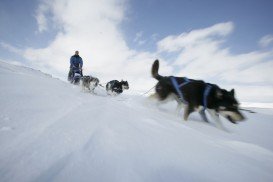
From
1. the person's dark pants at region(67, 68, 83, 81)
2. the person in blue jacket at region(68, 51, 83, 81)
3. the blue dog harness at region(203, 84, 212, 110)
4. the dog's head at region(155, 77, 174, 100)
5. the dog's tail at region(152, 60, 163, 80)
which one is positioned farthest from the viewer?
the person's dark pants at region(67, 68, 83, 81)

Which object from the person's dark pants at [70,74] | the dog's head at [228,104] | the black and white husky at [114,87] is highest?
the person's dark pants at [70,74]

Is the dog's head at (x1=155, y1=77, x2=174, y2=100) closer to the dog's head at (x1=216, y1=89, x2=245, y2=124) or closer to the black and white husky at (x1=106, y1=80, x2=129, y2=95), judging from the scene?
the dog's head at (x1=216, y1=89, x2=245, y2=124)

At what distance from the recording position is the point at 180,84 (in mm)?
5434

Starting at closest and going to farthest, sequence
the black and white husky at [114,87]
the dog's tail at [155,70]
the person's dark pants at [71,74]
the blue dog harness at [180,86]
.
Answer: the blue dog harness at [180,86]
the dog's tail at [155,70]
the black and white husky at [114,87]
the person's dark pants at [71,74]

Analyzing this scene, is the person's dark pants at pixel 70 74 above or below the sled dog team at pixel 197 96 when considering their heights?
above

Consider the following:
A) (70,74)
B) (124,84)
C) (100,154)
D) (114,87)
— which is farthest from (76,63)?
(100,154)

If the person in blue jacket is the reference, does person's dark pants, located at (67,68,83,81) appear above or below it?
below

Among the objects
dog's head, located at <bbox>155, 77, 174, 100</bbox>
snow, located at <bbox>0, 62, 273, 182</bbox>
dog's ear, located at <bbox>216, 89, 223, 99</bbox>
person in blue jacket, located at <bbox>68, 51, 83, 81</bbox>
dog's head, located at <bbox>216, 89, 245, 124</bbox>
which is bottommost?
snow, located at <bbox>0, 62, 273, 182</bbox>

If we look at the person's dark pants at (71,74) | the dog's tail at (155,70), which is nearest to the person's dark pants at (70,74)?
the person's dark pants at (71,74)

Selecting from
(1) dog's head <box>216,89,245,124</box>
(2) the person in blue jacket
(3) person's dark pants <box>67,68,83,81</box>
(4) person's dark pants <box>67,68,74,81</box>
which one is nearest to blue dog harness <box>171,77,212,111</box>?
(1) dog's head <box>216,89,245,124</box>

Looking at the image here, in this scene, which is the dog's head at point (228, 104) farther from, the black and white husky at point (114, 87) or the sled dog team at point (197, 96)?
the black and white husky at point (114, 87)

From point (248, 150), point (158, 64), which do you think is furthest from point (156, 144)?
point (158, 64)

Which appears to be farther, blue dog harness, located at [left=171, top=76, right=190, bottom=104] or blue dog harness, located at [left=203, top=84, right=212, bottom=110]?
blue dog harness, located at [left=171, top=76, right=190, bottom=104]

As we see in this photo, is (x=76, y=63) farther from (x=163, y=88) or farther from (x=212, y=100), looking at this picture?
(x=212, y=100)
